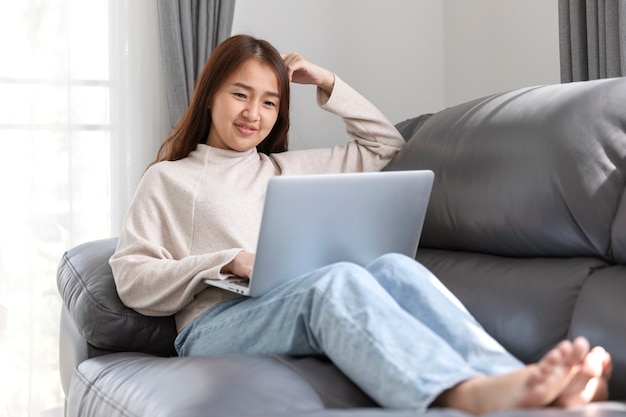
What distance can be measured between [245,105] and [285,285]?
2.12ft

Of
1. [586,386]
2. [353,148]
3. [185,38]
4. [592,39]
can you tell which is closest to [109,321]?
[353,148]

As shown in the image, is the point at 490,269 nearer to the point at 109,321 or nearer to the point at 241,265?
the point at 241,265

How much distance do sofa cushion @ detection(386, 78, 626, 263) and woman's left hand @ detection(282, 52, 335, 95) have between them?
1.46 ft

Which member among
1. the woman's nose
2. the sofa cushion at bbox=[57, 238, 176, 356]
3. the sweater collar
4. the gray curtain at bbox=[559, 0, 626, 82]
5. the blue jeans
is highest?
the gray curtain at bbox=[559, 0, 626, 82]

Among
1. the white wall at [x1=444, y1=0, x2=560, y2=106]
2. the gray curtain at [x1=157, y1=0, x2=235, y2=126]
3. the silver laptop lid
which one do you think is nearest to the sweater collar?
the silver laptop lid

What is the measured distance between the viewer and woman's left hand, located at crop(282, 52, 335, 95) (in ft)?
7.18

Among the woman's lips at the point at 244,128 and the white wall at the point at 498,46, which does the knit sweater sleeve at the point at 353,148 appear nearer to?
the woman's lips at the point at 244,128

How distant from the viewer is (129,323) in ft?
6.11

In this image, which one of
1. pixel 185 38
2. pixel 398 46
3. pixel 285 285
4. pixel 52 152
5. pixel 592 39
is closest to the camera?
pixel 285 285

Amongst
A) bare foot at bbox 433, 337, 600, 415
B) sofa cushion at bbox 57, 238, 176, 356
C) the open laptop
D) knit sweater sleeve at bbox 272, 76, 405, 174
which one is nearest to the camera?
bare foot at bbox 433, 337, 600, 415

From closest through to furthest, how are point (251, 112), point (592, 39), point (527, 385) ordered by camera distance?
point (527, 385), point (251, 112), point (592, 39)

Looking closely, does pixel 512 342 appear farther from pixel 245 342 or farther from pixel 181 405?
pixel 181 405

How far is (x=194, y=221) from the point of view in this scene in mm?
1911

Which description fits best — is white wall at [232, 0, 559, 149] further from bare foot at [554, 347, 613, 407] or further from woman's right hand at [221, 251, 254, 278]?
bare foot at [554, 347, 613, 407]
